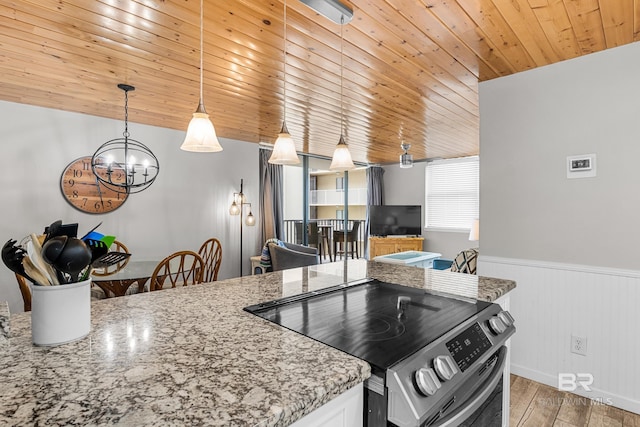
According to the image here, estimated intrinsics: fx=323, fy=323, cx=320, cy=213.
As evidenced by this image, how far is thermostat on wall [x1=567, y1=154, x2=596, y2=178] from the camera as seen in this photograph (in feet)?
7.01

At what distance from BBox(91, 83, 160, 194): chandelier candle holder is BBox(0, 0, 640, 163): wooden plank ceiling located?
1.35 feet

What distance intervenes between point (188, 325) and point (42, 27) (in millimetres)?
1996

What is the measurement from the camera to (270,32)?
6.28ft

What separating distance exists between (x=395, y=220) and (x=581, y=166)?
4816 millimetres

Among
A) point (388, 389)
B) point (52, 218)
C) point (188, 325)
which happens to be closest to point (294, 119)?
point (52, 218)

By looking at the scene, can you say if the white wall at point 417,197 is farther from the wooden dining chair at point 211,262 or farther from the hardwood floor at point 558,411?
the wooden dining chair at point 211,262

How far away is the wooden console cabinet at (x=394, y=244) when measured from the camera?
677cm

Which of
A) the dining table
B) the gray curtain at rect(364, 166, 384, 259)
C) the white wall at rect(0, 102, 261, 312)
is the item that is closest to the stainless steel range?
the dining table

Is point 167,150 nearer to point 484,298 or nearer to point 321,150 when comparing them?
point 321,150

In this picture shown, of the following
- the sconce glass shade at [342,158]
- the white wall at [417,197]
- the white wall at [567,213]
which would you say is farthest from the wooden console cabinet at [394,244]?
the sconce glass shade at [342,158]

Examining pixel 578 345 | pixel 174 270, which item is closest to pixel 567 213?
pixel 578 345

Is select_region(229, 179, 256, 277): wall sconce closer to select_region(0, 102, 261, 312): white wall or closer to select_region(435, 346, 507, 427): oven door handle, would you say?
select_region(0, 102, 261, 312): white wall

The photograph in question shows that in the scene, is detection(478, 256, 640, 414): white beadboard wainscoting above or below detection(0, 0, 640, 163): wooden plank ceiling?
below

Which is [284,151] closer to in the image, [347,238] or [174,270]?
[174,270]
